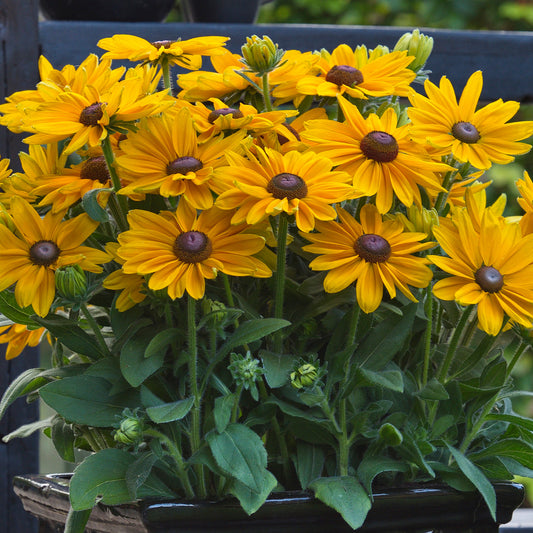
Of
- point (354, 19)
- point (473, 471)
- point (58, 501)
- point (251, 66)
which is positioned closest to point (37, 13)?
point (251, 66)

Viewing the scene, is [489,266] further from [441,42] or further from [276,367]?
[441,42]

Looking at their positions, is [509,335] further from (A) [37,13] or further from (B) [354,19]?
(B) [354,19]

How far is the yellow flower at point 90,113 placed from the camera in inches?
17.8

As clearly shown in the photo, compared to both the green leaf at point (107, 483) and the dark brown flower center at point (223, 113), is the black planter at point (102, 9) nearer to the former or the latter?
the dark brown flower center at point (223, 113)

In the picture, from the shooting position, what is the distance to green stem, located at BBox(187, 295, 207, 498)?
45 cm

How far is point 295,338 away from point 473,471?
142 mm

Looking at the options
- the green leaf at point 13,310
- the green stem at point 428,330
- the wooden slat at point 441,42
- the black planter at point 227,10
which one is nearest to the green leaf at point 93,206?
the green leaf at point 13,310

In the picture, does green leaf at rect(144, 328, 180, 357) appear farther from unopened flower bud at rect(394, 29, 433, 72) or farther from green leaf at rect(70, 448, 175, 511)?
unopened flower bud at rect(394, 29, 433, 72)

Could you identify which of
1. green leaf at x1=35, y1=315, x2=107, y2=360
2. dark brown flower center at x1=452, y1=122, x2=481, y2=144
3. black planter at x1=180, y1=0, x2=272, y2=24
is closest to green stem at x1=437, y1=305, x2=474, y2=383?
dark brown flower center at x1=452, y1=122, x2=481, y2=144

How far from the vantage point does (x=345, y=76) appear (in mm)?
529

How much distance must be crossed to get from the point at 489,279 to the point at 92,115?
A: 248mm

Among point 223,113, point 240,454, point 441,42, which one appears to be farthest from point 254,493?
point 441,42

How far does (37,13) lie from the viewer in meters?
0.89

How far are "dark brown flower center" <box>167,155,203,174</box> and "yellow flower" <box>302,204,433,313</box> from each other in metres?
0.08
